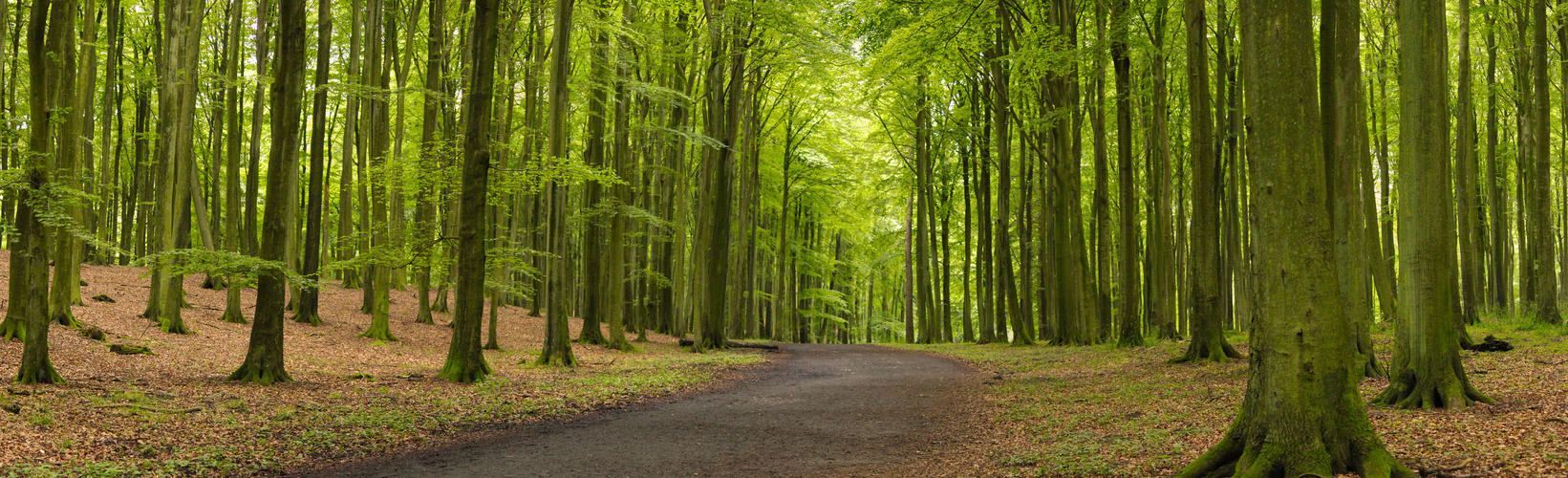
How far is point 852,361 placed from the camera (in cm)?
1923

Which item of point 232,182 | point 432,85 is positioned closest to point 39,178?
point 432,85

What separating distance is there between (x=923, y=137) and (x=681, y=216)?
9.74m

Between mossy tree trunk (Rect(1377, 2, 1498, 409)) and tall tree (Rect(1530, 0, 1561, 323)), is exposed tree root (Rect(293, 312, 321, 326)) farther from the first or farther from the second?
tall tree (Rect(1530, 0, 1561, 323))

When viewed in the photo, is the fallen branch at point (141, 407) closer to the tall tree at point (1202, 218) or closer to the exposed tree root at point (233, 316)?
the exposed tree root at point (233, 316)

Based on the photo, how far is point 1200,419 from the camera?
7660 millimetres

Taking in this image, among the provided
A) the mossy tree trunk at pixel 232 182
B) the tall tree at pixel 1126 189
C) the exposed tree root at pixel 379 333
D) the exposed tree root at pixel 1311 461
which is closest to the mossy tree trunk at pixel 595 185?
the exposed tree root at pixel 379 333

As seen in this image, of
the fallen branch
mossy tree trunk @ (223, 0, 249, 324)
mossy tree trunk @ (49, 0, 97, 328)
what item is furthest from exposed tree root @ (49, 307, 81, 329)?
the fallen branch

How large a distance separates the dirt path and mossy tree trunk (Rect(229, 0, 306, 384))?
14.0ft

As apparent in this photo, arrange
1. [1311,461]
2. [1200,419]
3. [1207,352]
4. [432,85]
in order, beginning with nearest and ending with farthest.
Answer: [1311,461], [1200,419], [1207,352], [432,85]

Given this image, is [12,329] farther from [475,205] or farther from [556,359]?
[556,359]

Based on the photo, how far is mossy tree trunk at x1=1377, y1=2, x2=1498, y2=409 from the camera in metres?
7.04

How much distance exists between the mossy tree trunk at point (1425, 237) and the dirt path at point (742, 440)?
4.05 metres

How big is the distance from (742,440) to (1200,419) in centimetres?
442

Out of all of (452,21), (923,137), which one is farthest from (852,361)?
(452,21)
